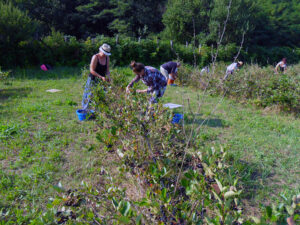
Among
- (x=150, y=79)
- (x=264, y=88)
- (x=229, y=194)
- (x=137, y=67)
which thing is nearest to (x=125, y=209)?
(x=229, y=194)

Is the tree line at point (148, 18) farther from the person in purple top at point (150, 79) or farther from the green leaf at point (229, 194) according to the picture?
the green leaf at point (229, 194)

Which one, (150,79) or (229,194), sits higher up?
(229,194)

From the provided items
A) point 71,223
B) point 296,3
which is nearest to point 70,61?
point 71,223

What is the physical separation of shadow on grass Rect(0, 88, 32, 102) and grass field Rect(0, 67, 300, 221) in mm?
39

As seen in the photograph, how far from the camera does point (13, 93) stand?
6.59 m

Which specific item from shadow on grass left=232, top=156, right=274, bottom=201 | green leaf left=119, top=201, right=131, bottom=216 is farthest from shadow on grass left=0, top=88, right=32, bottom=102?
green leaf left=119, top=201, right=131, bottom=216

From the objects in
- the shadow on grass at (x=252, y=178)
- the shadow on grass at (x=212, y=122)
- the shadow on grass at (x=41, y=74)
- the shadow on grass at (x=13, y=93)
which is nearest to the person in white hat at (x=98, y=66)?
the shadow on grass at (x=212, y=122)

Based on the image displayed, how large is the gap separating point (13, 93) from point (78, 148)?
167 inches

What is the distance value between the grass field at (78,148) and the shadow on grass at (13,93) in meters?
0.04

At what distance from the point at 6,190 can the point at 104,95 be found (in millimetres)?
1596

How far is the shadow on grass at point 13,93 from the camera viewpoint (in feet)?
20.4

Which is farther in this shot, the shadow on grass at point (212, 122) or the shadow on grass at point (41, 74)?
the shadow on grass at point (41, 74)

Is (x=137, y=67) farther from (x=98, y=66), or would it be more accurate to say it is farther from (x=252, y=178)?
(x=252, y=178)

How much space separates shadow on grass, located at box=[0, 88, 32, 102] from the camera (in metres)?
6.21
